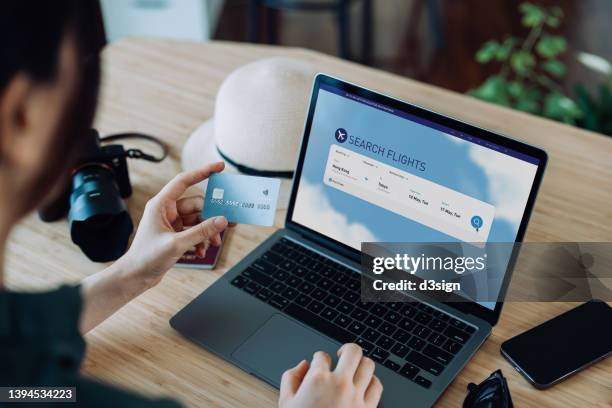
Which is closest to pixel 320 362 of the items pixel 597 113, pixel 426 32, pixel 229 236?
pixel 229 236

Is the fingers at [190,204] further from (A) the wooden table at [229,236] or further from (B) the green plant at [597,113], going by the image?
(B) the green plant at [597,113]

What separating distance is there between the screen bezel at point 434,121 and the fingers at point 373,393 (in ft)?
0.65

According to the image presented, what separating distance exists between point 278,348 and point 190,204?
10.9 inches

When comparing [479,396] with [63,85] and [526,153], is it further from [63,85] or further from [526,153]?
[63,85]

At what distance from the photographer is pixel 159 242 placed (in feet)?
3.00

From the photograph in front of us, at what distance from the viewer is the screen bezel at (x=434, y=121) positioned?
2.85 feet

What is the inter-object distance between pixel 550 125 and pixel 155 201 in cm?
87

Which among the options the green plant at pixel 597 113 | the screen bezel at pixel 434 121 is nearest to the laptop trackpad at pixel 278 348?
the screen bezel at pixel 434 121

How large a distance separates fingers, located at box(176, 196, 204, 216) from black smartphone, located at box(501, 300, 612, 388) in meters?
0.51

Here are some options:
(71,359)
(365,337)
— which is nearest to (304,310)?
(365,337)

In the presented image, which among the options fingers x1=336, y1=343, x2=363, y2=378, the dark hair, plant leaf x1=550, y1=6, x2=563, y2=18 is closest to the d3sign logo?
fingers x1=336, y1=343, x2=363, y2=378

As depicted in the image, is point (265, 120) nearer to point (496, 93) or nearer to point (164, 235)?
point (164, 235)

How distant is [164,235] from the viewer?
0.92 metres

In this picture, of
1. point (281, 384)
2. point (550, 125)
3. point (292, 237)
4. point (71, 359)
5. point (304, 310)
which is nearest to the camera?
point (71, 359)
